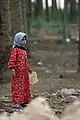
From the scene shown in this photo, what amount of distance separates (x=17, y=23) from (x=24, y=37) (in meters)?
6.23

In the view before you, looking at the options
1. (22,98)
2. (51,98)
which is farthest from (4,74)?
(22,98)

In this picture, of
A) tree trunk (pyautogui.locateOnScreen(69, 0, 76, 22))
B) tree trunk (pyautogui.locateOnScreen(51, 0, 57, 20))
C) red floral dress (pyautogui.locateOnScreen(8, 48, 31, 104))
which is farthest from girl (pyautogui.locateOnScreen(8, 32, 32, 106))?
tree trunk (pyautogui.locateOnScreen(69, 0, 76, 22))

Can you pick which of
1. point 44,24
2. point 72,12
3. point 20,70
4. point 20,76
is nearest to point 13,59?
point 20,70

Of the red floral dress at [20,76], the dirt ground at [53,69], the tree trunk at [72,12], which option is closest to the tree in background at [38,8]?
the tree trunk at [72,12]

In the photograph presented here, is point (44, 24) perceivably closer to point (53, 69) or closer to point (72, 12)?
point (72, 12)

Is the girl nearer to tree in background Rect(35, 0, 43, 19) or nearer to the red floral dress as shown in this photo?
the red floral dress

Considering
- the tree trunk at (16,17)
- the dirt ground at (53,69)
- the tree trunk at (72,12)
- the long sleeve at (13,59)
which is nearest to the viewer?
the long sleeve at (13,59)

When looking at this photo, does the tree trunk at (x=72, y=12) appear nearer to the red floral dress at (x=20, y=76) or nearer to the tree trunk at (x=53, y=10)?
the tree trunk at (x=53, y=10)

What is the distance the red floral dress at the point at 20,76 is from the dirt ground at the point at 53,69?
587 mm

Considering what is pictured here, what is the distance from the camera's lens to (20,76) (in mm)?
8578

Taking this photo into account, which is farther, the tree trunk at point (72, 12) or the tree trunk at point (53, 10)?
the tree trunk at point (72, 12)

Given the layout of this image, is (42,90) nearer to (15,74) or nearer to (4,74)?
(4,74)

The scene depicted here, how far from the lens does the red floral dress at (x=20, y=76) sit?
27.5 feet

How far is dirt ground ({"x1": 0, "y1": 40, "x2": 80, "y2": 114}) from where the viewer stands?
36.5 ft
